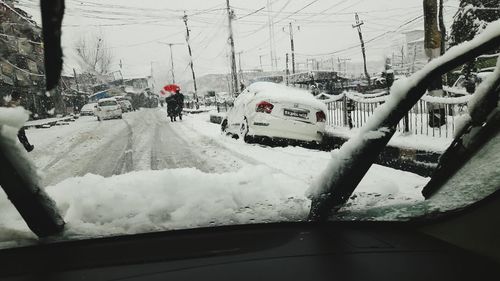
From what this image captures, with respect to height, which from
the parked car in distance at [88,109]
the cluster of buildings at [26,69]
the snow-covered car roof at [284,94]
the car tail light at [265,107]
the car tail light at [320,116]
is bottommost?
the car tail light at [320,116]

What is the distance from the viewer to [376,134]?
7.16ft

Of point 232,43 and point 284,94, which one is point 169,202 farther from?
point 284,94

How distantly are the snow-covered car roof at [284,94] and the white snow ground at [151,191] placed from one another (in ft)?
3.74

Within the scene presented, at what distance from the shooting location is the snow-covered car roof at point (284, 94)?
14.4ft

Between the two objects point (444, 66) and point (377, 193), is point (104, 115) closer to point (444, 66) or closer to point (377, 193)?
point (377, 193)

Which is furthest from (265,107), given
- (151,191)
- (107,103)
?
(151,191)

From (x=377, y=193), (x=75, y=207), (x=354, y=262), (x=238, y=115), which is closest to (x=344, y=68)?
(x=377, y=193)

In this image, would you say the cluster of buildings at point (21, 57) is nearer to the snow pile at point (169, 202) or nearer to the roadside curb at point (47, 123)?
the roadside curb at point (47, 123)

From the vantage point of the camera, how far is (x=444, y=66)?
6.61ft

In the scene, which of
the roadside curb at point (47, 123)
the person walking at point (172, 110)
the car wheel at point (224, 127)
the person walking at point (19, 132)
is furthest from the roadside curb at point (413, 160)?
the car wheel at point (224, 127)

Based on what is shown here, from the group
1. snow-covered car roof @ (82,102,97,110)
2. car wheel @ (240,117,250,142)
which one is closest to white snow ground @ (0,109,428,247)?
snow-covered car roof @ (82,102,97,110)

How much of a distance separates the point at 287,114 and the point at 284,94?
0.27 m

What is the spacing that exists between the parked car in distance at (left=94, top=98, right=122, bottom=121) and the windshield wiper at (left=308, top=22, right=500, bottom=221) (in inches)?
68.1

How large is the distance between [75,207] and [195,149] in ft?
7.87
